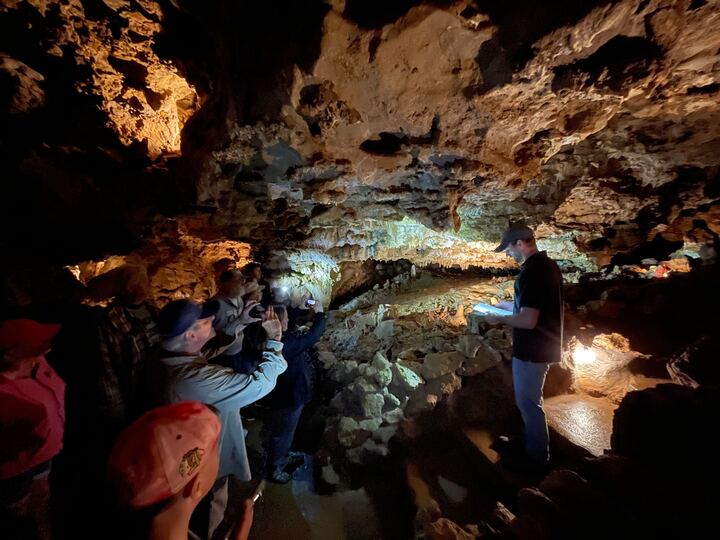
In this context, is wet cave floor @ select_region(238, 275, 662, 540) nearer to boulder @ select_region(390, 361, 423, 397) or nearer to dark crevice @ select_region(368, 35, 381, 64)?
boulder @ select_region(390, 361, 423, 397)

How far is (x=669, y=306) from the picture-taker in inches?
153

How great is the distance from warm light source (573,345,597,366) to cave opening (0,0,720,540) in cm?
4

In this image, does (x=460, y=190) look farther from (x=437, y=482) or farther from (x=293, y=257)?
(x=293, y=257)

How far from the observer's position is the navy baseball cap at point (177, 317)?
1.81 meters

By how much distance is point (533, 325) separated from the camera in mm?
Answer: 2344

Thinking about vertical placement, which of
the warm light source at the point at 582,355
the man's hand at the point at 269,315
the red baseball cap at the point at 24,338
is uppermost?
the warm light source at the point at 582,355

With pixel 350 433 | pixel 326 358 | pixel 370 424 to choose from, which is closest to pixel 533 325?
pixel 370 424

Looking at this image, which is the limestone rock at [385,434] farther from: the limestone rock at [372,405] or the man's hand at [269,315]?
the man's hand at [269,315]

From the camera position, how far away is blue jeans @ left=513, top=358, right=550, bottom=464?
2477 millimetres

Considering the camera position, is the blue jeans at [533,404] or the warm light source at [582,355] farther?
Answer: the warm light source at [582,355]

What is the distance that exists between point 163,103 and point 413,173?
4.00m

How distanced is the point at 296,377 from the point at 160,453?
221cm

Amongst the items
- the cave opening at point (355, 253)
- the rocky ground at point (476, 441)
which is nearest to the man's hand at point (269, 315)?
the cave opening at point (355, 253)

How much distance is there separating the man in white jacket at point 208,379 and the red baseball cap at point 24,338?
2.77 feet
